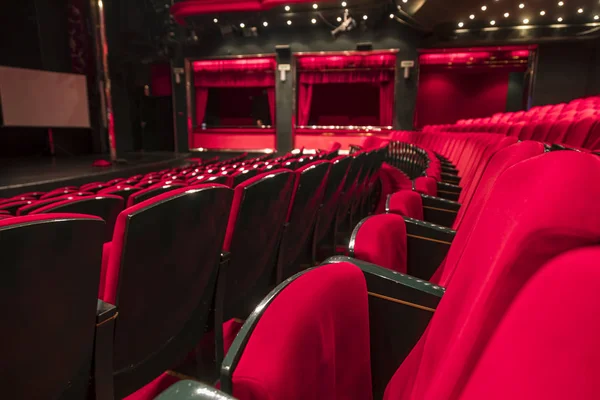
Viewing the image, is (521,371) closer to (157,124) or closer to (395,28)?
(395,28)

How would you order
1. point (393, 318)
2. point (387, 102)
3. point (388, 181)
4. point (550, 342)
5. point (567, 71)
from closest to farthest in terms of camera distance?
point (550, 342) → point (393, 318) → point (388, 181) → point (567, 71) → point (387, 102)

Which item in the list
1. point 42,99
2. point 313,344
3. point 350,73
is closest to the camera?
point 313,344

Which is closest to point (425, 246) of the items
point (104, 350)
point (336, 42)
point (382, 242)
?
point (382, 242)

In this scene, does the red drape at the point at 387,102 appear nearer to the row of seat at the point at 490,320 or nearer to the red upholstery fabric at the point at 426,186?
the red upholstery fabric at the point at 426,186

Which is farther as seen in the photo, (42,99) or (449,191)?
(42,99)

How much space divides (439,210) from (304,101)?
194 inches

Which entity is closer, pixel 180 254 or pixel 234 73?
pixel 180 254

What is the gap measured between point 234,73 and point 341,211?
475cm

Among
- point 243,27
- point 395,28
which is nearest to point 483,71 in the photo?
point 395,28

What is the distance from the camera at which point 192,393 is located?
0.73 ft

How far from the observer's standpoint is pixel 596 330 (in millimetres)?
142

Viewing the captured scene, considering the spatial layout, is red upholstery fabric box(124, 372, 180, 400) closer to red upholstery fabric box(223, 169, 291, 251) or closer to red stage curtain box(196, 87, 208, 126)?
red upholstery fabric box(223, 169, 291, 251)

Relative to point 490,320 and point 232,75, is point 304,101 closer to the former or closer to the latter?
point 232,75

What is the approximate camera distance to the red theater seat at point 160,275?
0.48 m
